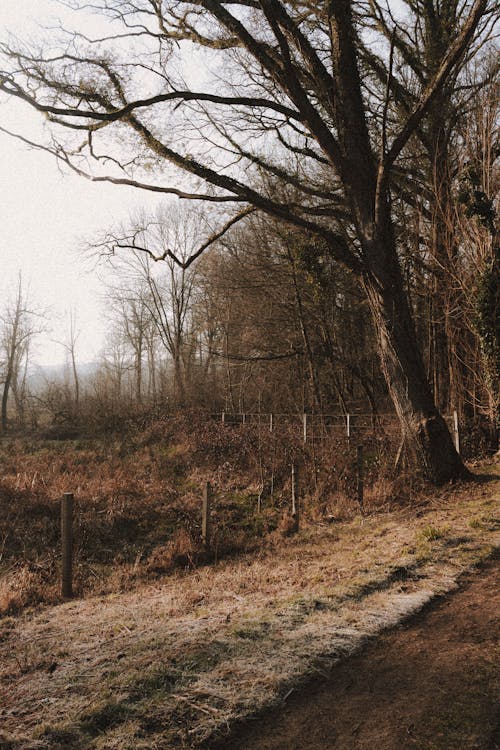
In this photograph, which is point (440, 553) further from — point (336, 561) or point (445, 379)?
point (445, 379)

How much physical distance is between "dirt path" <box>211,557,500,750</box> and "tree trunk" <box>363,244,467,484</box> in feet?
18.2

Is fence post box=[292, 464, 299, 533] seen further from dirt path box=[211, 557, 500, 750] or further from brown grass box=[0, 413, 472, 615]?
dirt path box=[211, 557, 500, 750]

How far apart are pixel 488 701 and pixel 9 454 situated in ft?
73.3

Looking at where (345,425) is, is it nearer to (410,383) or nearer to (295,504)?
(295,504)

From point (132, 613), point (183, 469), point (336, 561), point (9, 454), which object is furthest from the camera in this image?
point (9, 454)

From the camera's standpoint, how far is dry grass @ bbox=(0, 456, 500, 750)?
3.16 meters

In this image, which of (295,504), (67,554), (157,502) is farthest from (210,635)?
(157,502)

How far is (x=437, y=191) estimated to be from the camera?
12477 mm

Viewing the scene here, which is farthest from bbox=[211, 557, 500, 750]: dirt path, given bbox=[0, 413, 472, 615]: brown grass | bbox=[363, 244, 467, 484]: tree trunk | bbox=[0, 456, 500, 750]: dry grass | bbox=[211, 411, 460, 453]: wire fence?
bbox=[211, 411, 460, 453]: wire fence

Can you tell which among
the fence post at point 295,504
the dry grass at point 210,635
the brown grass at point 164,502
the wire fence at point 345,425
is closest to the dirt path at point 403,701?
the dry grass at point 210,635

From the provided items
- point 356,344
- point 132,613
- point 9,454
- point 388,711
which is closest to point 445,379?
point 356,344

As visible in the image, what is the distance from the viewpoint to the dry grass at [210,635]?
3.16m

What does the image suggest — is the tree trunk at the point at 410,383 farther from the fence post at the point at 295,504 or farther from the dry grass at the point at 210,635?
the fence post at the point at 295,504

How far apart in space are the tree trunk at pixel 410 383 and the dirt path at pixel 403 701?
218 inches
